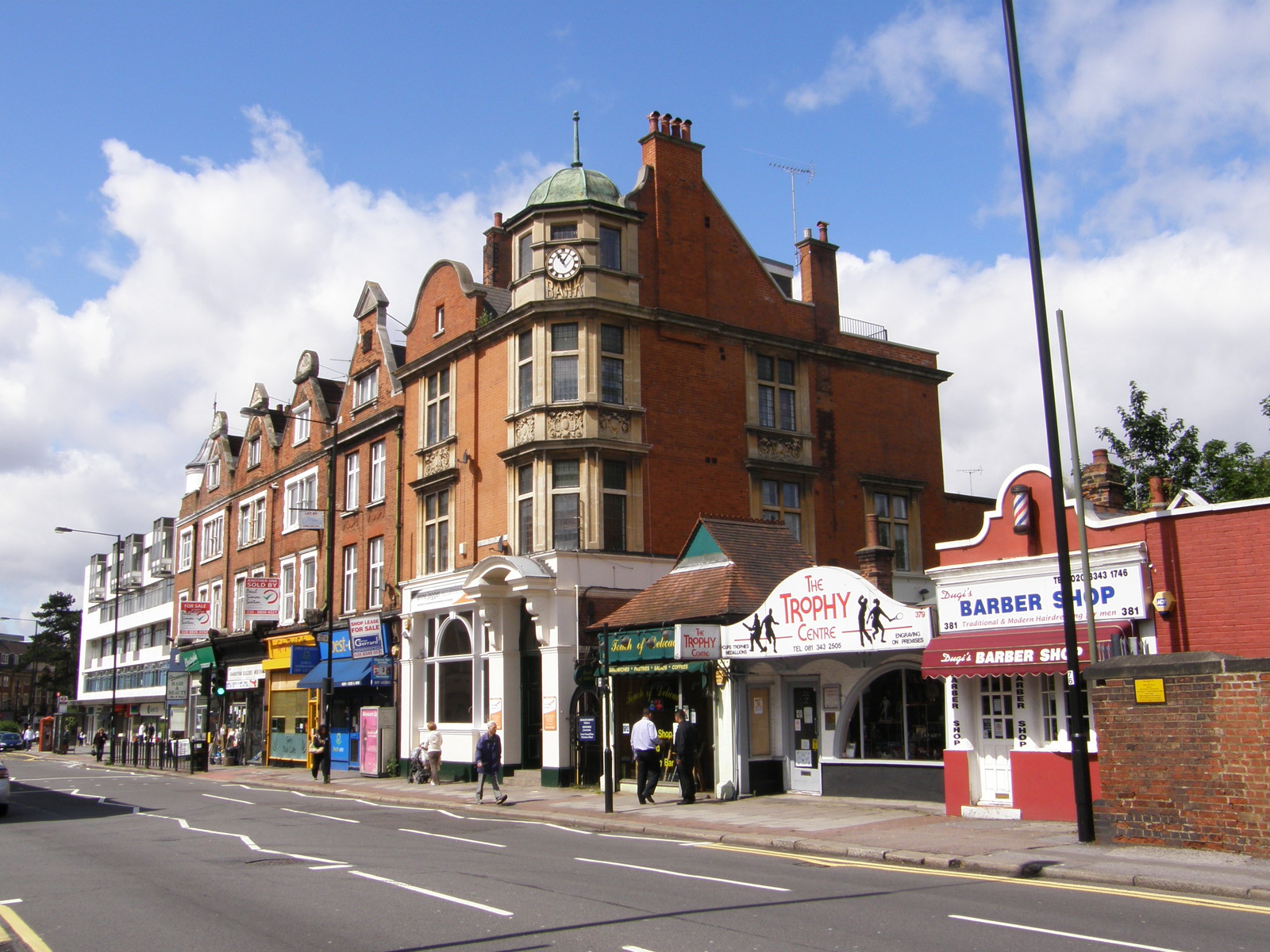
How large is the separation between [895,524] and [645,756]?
14076 millimetres

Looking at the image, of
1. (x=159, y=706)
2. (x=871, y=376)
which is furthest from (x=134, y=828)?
(x=159, y=706)

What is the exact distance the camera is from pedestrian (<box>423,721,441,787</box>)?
28.2m

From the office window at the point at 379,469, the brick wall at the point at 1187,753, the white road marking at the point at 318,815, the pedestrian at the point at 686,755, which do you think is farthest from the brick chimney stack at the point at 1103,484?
the office window at the point at 379,469

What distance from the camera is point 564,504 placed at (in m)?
27.5

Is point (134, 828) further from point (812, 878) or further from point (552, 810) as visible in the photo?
point (812, 878)

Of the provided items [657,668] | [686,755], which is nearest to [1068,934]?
[686,755]

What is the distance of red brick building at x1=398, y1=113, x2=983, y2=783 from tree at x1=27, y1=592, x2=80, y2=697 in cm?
8921

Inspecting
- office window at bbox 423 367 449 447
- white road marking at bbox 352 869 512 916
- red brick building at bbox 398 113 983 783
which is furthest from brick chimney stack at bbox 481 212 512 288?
white road marking at bbox 352 869 512 916

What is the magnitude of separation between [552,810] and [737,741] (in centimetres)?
379

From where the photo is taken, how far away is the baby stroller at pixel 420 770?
29406mm

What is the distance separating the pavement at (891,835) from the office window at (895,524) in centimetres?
1219

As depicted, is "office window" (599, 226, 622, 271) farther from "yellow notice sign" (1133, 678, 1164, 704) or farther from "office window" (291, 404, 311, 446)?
"yellow notice sign" (1133, 678, 1164, 704)

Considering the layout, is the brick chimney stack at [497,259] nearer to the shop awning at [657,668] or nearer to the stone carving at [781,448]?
the stone carving at [781,448]

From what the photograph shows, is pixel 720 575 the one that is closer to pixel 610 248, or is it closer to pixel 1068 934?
pixel 610 248
